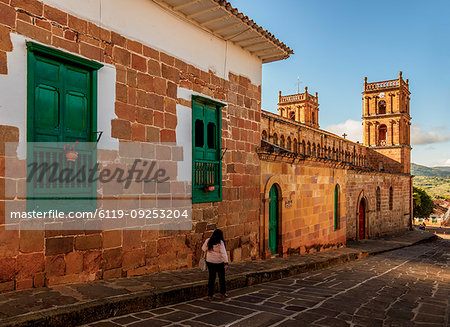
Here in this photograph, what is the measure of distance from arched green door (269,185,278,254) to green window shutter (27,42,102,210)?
5.74 metres

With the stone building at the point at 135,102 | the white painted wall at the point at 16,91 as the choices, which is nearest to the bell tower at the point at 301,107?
the stone building at the point at 135,102

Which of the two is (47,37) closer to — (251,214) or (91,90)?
(91,90)

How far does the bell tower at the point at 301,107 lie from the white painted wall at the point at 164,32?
42.2 m

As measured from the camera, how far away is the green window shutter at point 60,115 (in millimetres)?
4867

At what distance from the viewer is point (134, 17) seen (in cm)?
627

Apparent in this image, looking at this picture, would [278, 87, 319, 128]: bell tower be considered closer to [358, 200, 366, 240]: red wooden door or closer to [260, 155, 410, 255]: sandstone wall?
[358, 200, 366, 240]: red wooden door

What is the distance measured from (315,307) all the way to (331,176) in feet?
28.1

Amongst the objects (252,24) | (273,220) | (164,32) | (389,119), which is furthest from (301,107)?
(164,32)

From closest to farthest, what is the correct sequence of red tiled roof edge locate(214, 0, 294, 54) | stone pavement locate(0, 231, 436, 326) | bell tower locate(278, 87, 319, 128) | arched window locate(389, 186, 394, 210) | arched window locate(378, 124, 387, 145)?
1. stone pavement locate(0, 231, 436, 326)
2. red tiled roof edge locate(214, 0, 294, 54)
3. arched window locate(389, 186, 394, 210)
4. arched window locate(378, 124, 387, 145)
5. bell tower locate(278, 87, 319, 128)

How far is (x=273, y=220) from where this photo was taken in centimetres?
1048

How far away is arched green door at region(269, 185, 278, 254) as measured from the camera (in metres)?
10.4

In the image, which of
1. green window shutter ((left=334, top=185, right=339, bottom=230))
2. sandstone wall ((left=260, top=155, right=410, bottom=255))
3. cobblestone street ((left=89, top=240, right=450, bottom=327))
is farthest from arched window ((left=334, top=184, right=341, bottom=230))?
cobblestone street ((left=89, top=240, right=450, bottom=327))

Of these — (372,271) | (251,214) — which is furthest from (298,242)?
(251,214)

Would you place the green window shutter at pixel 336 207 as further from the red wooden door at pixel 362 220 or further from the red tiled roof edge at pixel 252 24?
the red wooden door at pixel 362 220
